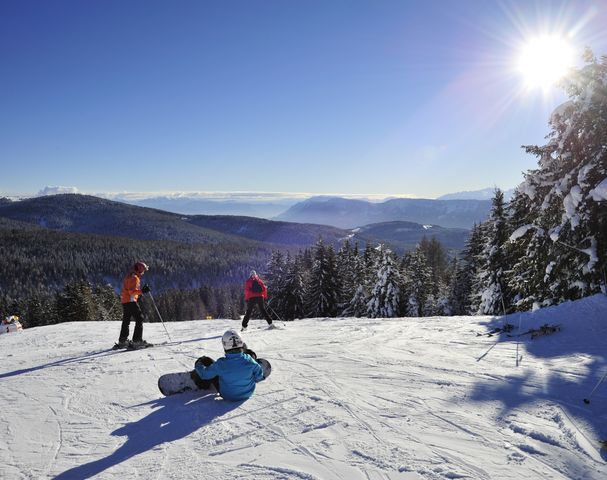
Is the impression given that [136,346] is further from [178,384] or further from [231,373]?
[231,373]

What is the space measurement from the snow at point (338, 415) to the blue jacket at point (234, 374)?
202mm

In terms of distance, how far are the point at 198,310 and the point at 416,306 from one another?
72.3m

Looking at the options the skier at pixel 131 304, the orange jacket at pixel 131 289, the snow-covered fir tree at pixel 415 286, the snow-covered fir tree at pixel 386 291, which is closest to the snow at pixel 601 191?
the skier at pixel 131 304

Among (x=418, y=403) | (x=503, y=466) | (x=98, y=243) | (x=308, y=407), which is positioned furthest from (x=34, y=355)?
(x=98, y=243)

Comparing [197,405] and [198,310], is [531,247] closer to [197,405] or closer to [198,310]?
[197,405]

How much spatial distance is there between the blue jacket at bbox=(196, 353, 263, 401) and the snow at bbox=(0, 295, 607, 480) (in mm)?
202

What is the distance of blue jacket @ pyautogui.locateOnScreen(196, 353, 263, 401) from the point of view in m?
5.46

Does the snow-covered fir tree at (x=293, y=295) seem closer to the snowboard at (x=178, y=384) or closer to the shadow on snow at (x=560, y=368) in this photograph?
the shadow on snow at (x=560, y=368)

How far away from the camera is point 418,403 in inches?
197

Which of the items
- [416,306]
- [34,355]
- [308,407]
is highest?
[308,407]

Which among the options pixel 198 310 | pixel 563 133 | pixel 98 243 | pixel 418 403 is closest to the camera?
pixel 418 403

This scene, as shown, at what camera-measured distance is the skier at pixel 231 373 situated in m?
5.46

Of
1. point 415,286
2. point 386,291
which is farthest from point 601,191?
point 415,286

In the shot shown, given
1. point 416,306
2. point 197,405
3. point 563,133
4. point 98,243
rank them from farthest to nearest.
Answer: point 98,243 < point 416,306 < point 563,133 < point 197,405
